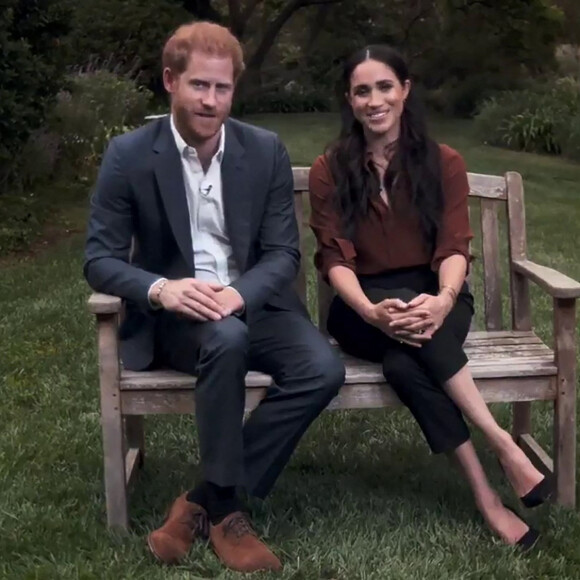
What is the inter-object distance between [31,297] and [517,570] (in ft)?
15.1

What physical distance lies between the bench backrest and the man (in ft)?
1.46

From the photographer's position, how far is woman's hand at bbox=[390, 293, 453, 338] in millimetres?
3538

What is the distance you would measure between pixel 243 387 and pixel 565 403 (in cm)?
113

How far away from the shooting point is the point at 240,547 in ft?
11.1

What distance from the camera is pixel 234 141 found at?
12.3 ft

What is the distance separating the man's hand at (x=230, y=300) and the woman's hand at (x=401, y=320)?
46 centimetres

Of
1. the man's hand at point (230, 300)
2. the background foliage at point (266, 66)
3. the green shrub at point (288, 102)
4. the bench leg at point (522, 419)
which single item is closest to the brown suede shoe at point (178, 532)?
the man's hand at point (230, 300)

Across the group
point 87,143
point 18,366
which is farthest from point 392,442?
point 87,143

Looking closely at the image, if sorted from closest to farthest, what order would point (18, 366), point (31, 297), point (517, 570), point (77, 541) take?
point (517, 570)
point (77, 541)
point (18, 366)
point (31, 297)

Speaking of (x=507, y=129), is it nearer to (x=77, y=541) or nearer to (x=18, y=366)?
(x=18, y=366)

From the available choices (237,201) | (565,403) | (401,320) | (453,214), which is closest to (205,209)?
(237,201)

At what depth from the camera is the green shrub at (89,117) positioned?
12156mm

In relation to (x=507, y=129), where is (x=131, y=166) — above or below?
above

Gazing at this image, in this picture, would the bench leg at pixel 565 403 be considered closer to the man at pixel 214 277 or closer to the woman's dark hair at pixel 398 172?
the woman's dark hair at pixel 398 172
